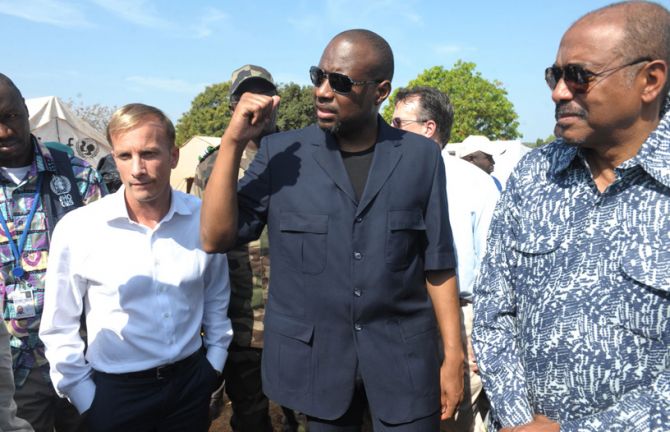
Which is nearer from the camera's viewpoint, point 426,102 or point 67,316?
point 67,316

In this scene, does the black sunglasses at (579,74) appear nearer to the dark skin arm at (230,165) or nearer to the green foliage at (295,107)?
the dark skin arm at (230,165)

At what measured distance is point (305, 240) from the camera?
2184 mm

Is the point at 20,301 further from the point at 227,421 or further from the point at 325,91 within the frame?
the point at 227,421

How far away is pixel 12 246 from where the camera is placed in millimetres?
2725

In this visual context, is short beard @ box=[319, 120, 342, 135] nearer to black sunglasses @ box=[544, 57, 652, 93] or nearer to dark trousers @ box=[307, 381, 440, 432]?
black sunglasses @ box=[544, 57, 652, 93]

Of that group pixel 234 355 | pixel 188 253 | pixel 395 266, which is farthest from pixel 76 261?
pixel 395 266

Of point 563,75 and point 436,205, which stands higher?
point 563,75

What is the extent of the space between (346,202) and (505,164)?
1181 centimetres

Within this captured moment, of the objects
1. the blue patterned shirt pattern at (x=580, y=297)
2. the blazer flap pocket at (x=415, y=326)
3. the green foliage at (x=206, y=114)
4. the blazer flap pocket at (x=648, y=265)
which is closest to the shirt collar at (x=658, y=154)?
the blue patterned shirt pattern at (x=580, y=297)

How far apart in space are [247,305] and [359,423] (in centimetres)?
121

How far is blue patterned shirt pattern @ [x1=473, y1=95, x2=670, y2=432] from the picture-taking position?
5.15ft

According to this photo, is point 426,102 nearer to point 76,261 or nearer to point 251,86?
point 251,86

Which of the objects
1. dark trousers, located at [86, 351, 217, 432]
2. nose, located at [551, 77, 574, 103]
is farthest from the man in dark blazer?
nose, located at [551, 77, 574, 103]

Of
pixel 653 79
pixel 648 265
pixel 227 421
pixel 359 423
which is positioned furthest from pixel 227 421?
pixel 653 79
